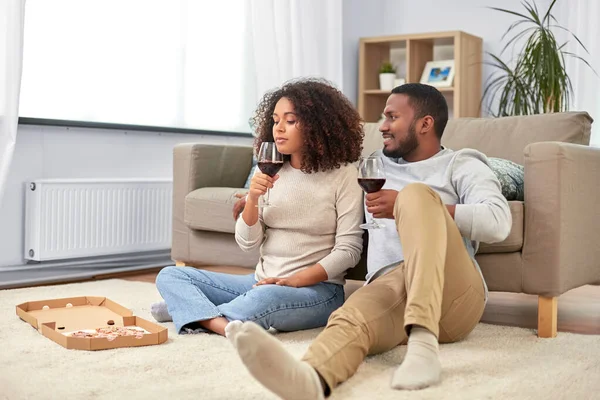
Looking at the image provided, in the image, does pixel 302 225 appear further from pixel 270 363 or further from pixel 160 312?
pixel 270 363

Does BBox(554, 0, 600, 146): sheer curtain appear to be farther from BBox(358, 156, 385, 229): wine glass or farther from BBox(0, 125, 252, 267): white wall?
BBox(358, 156, 385, 229): wine glass

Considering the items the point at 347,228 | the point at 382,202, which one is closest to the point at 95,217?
the point at 347,228

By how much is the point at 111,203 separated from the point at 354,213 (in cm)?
190

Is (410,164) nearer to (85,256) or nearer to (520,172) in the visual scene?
(520,172)

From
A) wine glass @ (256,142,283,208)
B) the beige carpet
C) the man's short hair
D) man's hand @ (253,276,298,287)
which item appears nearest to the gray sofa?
the beige carpet

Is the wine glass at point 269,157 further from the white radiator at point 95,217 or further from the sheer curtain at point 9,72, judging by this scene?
the white radiator at point 95,217

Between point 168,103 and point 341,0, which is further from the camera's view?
point 341,0

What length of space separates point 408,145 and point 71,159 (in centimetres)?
210

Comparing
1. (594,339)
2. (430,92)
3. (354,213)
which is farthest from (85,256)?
(594,339)

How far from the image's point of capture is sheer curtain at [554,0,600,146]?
4441 millimetres

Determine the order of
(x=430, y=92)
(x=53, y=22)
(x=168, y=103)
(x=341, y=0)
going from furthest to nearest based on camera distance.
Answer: (x=341, y=0) < (x=168, y=103) < (x=53, y=22) < (x=430, y=92)

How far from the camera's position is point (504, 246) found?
2279mm

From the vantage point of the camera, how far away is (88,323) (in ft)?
7.69

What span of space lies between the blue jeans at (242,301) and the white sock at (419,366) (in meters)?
0.55
